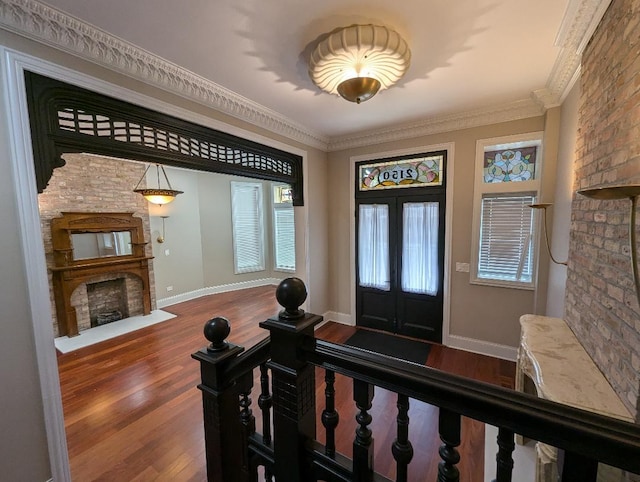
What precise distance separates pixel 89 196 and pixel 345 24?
4.76 metres

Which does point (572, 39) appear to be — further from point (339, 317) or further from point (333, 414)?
point (339, 317)

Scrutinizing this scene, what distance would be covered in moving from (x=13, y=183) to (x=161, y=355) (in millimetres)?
2723

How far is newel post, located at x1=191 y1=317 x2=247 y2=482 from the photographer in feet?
3.66

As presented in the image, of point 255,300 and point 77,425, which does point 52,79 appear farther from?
point 255,300

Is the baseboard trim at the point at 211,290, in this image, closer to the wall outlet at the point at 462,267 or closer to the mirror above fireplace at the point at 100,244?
the mirror above fireplace at the point at 100,244

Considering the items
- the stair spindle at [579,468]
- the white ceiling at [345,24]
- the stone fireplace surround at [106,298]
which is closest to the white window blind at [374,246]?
the white ceiling at [345,24]

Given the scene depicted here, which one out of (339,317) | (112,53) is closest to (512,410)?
(112,53)

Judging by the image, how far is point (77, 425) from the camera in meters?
2.29

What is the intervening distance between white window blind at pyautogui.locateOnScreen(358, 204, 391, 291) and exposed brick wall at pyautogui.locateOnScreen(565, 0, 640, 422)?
233 centimetres

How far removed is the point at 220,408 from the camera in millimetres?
1139

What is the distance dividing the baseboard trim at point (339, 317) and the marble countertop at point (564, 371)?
8.95 ft

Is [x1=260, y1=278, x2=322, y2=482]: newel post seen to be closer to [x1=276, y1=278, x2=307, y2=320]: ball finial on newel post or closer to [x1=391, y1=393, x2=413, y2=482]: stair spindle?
[x1=276, y1=278, x2=307, y2=320]: ball finial on newel post

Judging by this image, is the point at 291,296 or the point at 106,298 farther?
the point at 106,298

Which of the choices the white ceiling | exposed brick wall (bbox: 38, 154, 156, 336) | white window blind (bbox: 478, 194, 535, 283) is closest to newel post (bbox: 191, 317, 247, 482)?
the white ceiling
